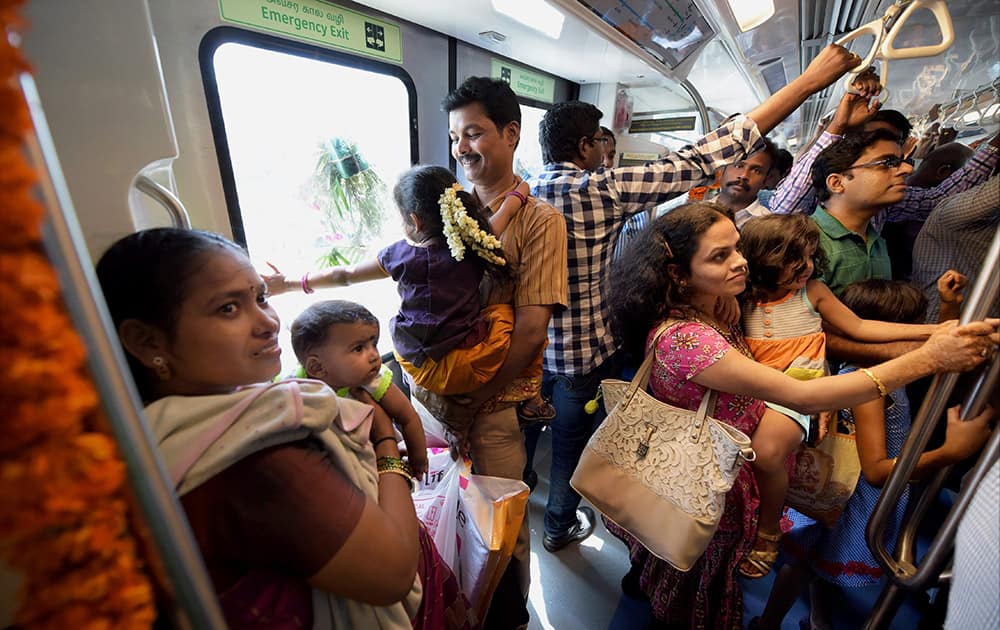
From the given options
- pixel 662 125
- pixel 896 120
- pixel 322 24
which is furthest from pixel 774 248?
pixel 662 125

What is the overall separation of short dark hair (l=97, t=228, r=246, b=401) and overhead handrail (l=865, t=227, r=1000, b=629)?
1.30m

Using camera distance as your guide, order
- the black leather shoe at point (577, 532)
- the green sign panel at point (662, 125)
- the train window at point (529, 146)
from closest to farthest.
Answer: the black leather shoe at point (577, 532), the train window at point (529, 146), the green sign panel at point (662, 125)

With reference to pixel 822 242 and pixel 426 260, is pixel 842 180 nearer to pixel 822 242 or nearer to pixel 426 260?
pixel 822 242

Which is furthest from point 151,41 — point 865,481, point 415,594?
point 865,481

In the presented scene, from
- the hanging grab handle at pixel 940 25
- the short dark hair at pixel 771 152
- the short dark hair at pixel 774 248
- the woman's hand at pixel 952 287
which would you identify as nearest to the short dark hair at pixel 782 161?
the short dark hair at pixel 771 152

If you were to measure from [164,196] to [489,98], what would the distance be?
1.10 m

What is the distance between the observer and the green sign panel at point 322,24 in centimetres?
139

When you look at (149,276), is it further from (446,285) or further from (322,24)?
(322,24)

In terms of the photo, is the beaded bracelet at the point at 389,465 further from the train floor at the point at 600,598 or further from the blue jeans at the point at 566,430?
the train floor at the point at 600,598

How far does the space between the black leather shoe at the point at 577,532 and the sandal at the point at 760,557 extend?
94cm

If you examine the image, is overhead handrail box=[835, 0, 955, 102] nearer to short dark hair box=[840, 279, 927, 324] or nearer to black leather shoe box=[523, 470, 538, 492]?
short dark hair box=[840, 279, 927, 324]

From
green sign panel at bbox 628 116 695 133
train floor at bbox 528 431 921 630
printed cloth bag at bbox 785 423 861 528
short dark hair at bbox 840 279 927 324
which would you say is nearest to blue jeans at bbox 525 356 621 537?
train floor at bbox 528 431 921 630

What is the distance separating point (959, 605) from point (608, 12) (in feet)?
6.78

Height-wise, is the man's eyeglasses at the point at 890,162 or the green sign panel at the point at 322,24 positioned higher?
the green sign panel at the point at 322,24
